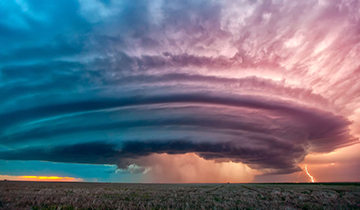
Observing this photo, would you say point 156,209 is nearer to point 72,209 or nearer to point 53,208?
point 72,209

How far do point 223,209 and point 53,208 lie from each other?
15.0 m

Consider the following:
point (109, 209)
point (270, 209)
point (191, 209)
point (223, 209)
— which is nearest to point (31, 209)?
point (109, 209)

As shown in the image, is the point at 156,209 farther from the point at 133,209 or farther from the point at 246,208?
the point at 246,208

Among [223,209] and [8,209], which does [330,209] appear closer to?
[223,209]

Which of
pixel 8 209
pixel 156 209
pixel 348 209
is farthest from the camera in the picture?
pixel 348 209

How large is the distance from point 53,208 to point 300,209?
22.9 meters

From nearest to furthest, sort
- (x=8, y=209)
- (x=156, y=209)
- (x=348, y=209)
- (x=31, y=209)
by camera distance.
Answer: (x=8, y=209), (x=31, y=209), (x=156, y=209), (x=348, y=209)

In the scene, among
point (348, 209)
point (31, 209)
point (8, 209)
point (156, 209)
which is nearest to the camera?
point (8, 209)

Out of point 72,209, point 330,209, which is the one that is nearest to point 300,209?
point 330,209

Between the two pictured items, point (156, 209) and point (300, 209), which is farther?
point (300, 209)

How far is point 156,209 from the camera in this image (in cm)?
1850

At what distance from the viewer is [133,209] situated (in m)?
17.8

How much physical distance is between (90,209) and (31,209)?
14.7 feet

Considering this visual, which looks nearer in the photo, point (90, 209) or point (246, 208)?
point (90, 209)
